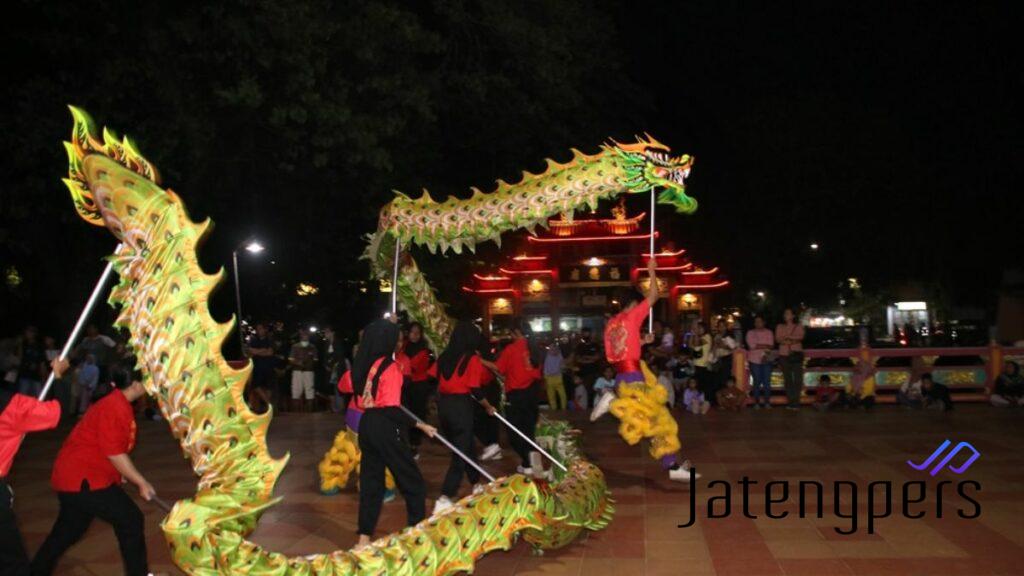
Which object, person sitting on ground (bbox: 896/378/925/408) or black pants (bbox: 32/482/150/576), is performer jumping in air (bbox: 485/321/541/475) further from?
person sitting on ground (bbox: 896/378/925/408)

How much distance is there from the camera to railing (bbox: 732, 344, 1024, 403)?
16328 mm

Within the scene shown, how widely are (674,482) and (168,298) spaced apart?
6.17 meters

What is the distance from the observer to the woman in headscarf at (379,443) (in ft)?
21.3

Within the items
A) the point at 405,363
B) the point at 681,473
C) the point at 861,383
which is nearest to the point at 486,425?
the point at 405,363

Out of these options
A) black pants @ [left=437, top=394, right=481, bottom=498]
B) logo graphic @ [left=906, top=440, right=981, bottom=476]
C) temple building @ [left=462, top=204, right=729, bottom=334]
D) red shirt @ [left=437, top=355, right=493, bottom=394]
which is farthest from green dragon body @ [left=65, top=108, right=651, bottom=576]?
temple building @ [left=462, top=204, right=729, bottom=334]

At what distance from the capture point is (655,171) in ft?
27.9

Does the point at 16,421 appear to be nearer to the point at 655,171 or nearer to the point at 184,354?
the point at 184,354

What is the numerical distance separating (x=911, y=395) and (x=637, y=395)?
9096 millimetres

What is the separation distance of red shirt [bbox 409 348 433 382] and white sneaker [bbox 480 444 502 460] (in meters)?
1.19

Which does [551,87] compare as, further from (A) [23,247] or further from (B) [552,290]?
(B) [552,290]

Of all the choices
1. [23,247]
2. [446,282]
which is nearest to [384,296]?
[446,282]

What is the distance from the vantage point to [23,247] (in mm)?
16031

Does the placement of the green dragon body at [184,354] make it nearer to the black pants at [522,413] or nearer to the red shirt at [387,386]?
the red shirt at [387,386]

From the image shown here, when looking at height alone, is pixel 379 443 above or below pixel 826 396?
above
